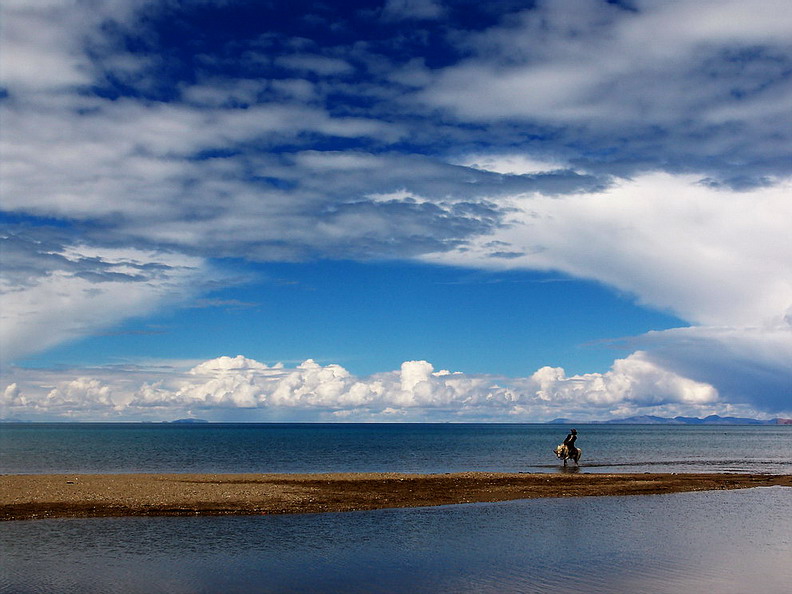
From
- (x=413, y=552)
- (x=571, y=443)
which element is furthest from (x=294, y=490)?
(x=571, y=443)

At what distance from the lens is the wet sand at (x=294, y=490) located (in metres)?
37.4

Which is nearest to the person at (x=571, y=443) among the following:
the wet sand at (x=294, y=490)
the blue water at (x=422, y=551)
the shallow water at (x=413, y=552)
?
the wet sand at (x=294, y=490)

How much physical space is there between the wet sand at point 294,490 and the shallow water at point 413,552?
9.13ft

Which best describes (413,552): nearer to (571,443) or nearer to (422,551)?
(422,551)

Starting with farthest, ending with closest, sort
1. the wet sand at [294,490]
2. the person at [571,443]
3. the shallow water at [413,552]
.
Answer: the person at [571,443] < the wet sand at [294,490] < the shallow water at [413,552]

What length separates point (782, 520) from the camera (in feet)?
118

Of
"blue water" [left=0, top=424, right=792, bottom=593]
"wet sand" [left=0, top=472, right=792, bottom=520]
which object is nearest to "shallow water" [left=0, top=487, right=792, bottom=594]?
"blue water" [left=0, top=424, right=792, bottom=593]

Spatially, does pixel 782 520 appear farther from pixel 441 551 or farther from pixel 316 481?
pixel 316 481

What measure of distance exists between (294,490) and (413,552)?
20399 millimetres

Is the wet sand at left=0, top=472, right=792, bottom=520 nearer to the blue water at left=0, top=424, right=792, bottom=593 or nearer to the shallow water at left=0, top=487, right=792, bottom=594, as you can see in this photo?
the blue water at left=0, top=424, right=792, bottom=593

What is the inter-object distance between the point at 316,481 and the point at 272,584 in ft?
99.5

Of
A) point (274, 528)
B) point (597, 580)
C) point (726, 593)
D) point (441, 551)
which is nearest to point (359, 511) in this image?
point (274, 528)

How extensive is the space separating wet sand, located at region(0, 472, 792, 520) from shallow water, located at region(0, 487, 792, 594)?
9.13 ft

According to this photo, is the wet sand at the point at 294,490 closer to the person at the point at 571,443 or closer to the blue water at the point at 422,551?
the blue water at the point at 422,551
